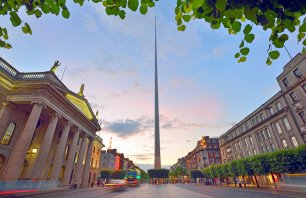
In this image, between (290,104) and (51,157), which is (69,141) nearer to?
(51,157)

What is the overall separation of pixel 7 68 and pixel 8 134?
28.0ft

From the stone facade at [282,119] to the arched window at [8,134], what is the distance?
152 ft

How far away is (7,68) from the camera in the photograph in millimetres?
23172

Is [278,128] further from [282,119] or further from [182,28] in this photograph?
[182,28]

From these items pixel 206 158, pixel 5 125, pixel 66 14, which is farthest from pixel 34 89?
pixel 206 158

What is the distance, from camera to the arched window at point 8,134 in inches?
901

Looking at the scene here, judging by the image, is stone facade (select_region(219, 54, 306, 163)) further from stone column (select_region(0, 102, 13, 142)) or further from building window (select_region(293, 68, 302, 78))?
stone column (select_region(0, 102, 13, 142))

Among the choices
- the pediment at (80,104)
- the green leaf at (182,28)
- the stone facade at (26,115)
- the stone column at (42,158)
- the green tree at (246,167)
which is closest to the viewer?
the green leaf at (182,28)

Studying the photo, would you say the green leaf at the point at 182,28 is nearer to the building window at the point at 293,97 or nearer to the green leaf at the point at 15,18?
the green leaf at the point at 15,18

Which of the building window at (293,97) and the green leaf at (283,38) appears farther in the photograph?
the building window at (293,97)

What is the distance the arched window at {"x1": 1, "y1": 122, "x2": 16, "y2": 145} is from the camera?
22.9 meters

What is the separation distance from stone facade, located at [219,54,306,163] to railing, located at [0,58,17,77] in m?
45.7

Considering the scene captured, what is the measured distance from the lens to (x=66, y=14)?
379cm

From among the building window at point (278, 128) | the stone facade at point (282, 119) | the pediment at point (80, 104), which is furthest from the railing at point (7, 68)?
the building window at point (278, 128)
